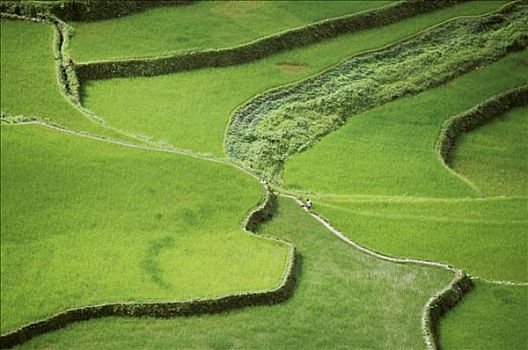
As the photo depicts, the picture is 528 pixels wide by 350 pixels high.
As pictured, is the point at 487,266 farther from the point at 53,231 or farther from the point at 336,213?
the point at 53,231

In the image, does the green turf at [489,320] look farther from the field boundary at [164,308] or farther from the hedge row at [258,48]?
the hedge row at [258,48]

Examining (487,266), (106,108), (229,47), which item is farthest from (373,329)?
(229,47)

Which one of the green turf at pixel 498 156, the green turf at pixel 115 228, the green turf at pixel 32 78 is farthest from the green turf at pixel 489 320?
the green turf at pixel 32 78

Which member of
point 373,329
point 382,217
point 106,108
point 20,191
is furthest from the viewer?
point 106,108

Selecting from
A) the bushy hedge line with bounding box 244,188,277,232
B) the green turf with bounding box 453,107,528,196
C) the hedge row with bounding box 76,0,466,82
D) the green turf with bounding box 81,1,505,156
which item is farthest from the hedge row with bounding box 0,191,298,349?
the hedge row with bounding box 76,0,466,82

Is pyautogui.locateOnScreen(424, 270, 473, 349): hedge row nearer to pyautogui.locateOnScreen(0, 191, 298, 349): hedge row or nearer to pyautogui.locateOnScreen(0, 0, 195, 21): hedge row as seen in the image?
pyautogui.locateOnScreen(0, 191, 298, 349): hedge row

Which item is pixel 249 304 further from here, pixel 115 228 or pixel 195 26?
pixel 195 26
